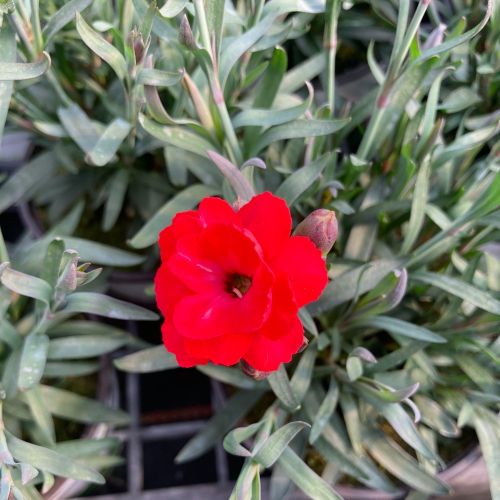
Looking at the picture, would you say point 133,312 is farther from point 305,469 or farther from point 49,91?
point 49,91

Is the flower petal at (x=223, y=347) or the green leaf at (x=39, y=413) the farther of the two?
the green leaf at (x=39, y=413)

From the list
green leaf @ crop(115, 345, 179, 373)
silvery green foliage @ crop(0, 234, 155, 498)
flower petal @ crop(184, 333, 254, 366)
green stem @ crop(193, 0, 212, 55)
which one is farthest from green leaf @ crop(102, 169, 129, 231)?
flower petal @ crop(184, 333, 254, 366)

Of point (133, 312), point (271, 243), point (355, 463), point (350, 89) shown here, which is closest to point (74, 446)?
point (133, 312)

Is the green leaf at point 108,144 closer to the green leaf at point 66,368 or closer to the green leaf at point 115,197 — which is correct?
the green leaf at point 115,197

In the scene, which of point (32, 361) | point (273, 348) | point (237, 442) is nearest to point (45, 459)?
point (32, 361)

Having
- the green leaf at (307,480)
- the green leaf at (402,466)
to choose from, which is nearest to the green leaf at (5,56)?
the green leaf at (307,480)

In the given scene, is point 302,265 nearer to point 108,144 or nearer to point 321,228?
point 321,228
